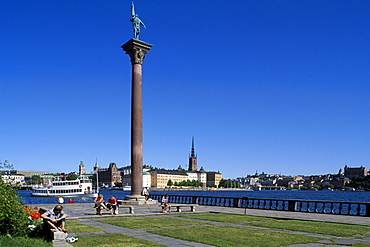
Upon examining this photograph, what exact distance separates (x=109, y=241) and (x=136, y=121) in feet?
70.4

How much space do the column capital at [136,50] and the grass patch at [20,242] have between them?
25.0 meters

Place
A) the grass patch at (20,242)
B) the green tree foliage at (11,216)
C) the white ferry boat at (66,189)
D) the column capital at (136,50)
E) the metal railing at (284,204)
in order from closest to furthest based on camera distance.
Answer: the grass patch at (20,242) → the green tree foliage at (11,216) → the metal railing at (284,204) → the column capital at (136,50) → the white ferry boat at (66,189)

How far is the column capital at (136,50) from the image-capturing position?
35.5 meters

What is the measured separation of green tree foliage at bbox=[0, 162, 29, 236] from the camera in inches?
464

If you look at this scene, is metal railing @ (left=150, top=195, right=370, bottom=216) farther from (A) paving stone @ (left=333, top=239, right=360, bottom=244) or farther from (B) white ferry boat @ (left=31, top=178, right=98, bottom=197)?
(B) white ferry boat @ (left=31, top=178, right=98, bottom=197)

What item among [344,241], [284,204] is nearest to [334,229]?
[344,241]

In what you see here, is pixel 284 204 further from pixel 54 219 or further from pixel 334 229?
pixel 54 219

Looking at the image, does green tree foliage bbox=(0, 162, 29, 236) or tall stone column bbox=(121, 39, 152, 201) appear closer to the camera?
green tree foliage bbox=(0, 162, 29, 236)

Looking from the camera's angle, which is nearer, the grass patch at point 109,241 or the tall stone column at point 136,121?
the grass patch at point 109,241

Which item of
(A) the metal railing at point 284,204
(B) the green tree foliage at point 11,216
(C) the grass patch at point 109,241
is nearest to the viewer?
(B) the green tree foliage at point 11,216

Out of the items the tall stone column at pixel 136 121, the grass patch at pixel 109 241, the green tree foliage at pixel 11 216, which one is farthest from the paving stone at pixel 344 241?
the tall stone column at pixel 136 121

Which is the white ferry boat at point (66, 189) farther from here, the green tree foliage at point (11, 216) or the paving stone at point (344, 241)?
the paving stone at point (344, 241)

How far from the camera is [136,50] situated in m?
35.5

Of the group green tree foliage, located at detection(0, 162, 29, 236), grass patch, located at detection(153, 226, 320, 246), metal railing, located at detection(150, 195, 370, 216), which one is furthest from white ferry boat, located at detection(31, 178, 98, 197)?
green tree foliage, located at detection(0, 162, 29, 236)
